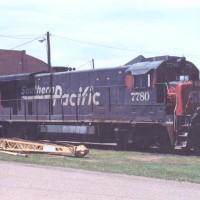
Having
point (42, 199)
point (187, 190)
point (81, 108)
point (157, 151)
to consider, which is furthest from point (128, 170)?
point (81, 108)

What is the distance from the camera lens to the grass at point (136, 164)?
11773 millimetres

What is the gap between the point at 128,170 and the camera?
12633mm

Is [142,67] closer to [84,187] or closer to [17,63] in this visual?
[84,187]

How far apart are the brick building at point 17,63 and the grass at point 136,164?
140 feet

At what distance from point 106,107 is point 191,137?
15.3 feet

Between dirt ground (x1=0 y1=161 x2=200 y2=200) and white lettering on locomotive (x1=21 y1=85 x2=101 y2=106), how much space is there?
1018 cm

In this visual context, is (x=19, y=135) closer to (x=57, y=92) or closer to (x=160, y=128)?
(x=57, y=92)

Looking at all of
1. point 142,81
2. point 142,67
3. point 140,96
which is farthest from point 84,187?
point 142,67

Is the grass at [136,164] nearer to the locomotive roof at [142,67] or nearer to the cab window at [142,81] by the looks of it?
the cab window at [142,81]

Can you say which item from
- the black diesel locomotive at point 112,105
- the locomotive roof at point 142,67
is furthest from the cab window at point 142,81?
the locomotive roof at point 142,67

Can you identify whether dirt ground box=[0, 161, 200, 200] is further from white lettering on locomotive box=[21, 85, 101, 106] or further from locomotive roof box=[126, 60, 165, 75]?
white lettering on locomotive box=[21, 85, 101, 106]

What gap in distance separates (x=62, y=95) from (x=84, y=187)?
1433 centimetres

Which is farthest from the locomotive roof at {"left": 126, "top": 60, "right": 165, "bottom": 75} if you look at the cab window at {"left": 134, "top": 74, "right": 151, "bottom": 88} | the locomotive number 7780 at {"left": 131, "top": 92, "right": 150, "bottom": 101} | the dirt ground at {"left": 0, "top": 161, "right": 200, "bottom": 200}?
the dirt ground at {"left": 0, "top": 161, "right": 200, "bottom": 200}

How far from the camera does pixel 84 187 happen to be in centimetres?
959
